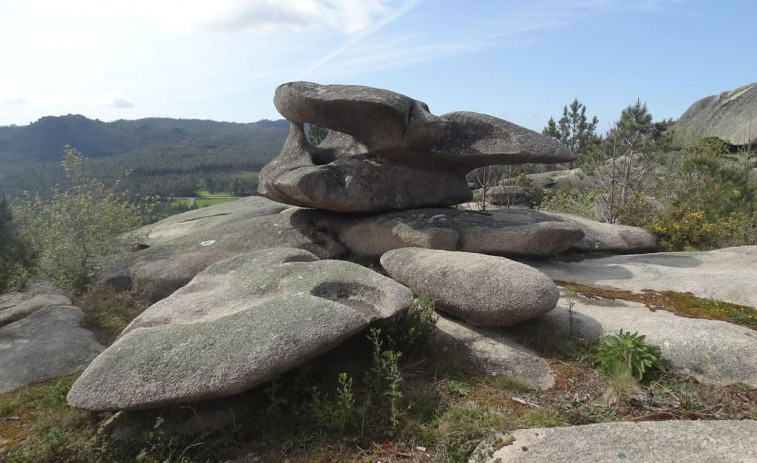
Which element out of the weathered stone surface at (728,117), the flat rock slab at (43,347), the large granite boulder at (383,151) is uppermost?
the weathered stone surface at (728,117)

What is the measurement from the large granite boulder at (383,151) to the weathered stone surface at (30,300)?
552 centimetres

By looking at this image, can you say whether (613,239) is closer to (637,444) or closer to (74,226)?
(637,444)

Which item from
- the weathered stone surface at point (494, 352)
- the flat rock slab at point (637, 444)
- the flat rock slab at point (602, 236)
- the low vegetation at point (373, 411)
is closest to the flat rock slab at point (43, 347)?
the low vegetation at point (373, 411)

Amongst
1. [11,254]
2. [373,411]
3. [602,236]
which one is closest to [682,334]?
[373,411]

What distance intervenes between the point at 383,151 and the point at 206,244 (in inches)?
212

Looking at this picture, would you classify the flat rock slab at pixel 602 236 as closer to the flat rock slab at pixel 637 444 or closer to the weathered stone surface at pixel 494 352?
the weathered stone surface at pixel 494 352

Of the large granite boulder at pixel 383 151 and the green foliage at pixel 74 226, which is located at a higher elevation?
the large granite boulder at pixel 383 151

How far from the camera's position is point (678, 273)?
10.0 meters

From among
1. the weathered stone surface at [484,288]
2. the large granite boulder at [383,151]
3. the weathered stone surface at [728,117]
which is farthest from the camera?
the weathered stone surface at [728,117]

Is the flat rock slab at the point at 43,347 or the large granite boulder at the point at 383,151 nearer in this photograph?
the flat rock slab at the point at 43,347

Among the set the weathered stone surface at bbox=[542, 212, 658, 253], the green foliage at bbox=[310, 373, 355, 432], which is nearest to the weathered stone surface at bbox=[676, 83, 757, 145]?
the weathered stone surface at bbox=[542, 212, 658, 253]

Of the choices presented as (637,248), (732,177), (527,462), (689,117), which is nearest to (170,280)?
(527,462)

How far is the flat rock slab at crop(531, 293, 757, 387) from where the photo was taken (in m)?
6.36

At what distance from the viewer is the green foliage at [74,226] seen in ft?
36.6
